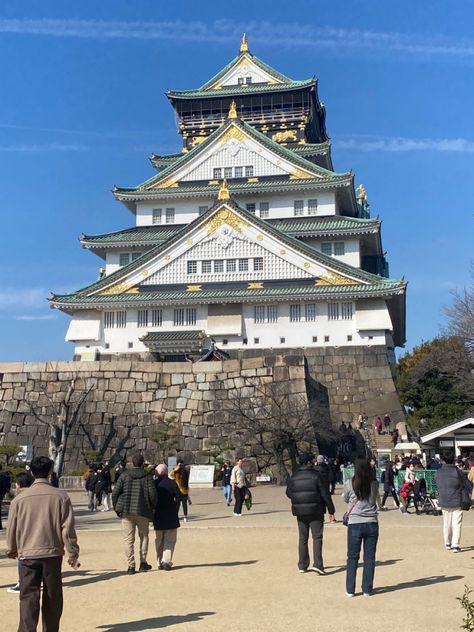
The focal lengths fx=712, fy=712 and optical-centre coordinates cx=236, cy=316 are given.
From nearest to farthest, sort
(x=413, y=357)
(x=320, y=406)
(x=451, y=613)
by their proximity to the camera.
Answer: (x=451, y=613) → (x=320, y=406) → (x=413, y=357)

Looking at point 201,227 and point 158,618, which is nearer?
point 158,618

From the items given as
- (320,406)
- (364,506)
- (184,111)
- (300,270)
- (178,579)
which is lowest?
(178,579)

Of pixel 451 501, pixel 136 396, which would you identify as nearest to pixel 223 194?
pixel 136 396

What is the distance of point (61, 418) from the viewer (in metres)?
28.7

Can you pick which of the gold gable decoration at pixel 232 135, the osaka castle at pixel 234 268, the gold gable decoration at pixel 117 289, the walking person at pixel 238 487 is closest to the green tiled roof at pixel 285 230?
the osaka castle at pixel 234 268

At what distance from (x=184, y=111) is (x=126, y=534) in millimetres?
45500

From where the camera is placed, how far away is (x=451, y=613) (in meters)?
6.76

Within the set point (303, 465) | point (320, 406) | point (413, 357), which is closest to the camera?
point (303, 465)

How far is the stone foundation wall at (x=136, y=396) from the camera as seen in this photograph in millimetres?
28406

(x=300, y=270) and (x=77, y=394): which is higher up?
(x=300, y=270)

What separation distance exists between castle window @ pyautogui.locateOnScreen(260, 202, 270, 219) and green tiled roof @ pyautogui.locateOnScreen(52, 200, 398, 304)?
468 centimetres

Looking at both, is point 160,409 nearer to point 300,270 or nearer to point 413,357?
point 300,270

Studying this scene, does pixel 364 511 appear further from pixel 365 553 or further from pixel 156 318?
pixel 156 318

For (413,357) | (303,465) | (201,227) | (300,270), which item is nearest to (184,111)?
(201,227)
